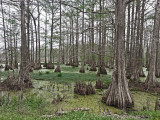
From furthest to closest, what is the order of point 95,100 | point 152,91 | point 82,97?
1. point 152,91
2. point 82,97
3. point 95,100

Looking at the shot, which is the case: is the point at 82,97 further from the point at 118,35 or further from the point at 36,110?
the point at 118,35

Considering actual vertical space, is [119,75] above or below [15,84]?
above

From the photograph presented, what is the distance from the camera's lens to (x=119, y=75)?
3.82 meters

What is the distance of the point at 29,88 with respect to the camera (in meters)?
5.53

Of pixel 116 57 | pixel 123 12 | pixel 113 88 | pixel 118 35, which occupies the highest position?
pixel 123 12

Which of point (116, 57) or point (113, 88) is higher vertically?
point (116, 57)

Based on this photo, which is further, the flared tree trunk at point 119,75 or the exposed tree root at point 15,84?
the exposed tree root at point 15,84

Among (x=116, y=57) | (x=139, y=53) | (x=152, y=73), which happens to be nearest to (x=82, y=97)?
(x=116, y=57)

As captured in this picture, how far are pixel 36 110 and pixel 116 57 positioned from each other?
2.77 meters

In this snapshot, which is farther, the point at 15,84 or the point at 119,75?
the point at 15,84

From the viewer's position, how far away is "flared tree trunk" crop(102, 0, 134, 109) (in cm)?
369

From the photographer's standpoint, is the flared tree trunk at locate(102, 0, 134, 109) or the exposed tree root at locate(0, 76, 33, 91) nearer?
the flared tree trunk at locate(102, 0, 134, 109)

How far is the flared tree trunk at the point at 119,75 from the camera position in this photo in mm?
3690

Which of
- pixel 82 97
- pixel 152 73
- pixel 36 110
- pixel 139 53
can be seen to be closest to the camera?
pixel 36 110
